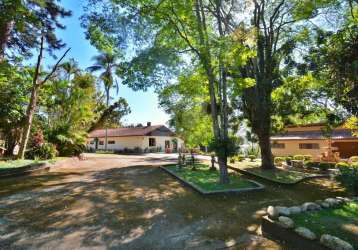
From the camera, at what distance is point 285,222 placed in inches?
195

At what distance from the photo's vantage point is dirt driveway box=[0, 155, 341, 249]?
4828 mm

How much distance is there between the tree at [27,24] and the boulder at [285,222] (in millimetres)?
12027

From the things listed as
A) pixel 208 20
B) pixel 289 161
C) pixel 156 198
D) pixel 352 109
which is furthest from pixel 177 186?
pixel 289 161

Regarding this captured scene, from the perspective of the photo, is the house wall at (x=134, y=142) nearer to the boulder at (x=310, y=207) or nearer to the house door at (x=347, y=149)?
the house door at (x=347, y=149)

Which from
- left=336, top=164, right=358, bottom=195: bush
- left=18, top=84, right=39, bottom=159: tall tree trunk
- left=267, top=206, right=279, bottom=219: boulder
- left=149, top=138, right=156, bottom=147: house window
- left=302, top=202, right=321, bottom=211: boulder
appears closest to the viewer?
left=267, top=206, right=279, bottom=219: boulder

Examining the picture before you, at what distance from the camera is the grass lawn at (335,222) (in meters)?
4.52

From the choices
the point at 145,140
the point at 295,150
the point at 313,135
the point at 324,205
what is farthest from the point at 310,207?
the point at 145,140

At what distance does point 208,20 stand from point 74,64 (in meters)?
19.3

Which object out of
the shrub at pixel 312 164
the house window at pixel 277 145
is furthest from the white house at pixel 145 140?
the shrub at pixel 312 164

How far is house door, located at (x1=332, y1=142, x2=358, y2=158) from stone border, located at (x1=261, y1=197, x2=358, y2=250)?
19.9 meters

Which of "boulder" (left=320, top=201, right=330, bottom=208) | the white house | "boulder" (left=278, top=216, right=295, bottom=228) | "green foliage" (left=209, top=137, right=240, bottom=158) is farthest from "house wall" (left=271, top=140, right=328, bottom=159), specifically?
"boulder" (left=278, top=216, right=295, bottom=228)

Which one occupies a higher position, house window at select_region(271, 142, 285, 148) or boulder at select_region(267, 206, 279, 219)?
house window at select_region(271, 142, 285, 148)

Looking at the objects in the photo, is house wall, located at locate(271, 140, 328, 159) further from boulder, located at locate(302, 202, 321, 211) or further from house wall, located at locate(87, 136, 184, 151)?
boulder, located at locate(302, 202, 321, 211)

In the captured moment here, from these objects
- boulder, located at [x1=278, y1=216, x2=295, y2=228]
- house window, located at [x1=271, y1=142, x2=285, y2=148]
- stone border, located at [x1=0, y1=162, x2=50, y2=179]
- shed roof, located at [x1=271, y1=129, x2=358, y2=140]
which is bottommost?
boulder, located at [x1=278, y1=216, x2=295, y2=228]
